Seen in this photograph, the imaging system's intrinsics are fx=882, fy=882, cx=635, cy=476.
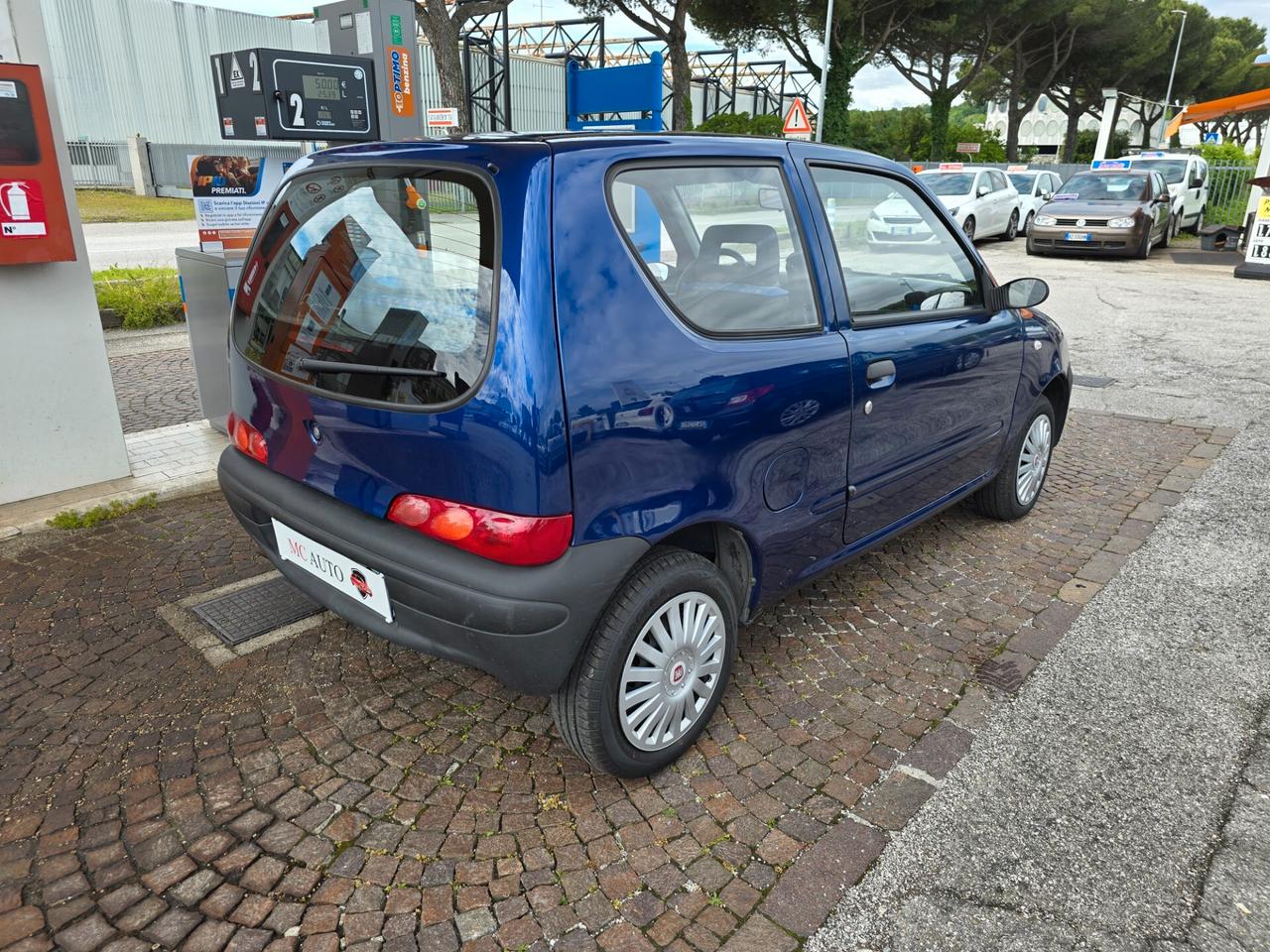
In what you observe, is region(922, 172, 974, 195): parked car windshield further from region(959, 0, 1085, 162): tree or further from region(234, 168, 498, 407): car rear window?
region(959, 0, 1085, 162): tree

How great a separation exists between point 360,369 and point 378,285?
25cm

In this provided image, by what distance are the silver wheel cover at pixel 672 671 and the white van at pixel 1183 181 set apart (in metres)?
20.6

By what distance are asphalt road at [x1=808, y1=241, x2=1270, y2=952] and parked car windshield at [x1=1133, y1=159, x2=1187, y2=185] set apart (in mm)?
19019

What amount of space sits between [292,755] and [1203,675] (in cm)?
322

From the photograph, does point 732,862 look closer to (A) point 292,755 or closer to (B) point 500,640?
(B) point 500,640

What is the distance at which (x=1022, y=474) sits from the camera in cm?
457

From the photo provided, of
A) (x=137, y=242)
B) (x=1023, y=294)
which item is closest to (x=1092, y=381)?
(x=1023, y=294)

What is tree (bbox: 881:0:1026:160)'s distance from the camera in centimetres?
3609

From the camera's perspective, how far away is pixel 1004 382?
401 centimetres

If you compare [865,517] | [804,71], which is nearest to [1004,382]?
[865,517]

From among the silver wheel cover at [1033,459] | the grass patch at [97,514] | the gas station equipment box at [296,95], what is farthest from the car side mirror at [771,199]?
the gas station equipment box at [296,95]

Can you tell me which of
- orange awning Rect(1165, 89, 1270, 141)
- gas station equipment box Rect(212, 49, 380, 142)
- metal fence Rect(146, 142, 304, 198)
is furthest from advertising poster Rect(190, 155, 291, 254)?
metal fence Rect(146, 142, 304, 198)

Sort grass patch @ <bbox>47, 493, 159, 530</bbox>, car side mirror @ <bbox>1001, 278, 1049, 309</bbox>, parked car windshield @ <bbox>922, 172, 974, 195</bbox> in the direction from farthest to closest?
parked car windshield @ <bbox>922, 172, 974, 195</bbox>, grass patch @ <bbox>47, 493, 159, 530</bbox>, car side mirror @ <bbox>1001, 278, 1049, 309</bbox>

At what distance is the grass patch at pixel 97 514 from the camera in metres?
4.30
